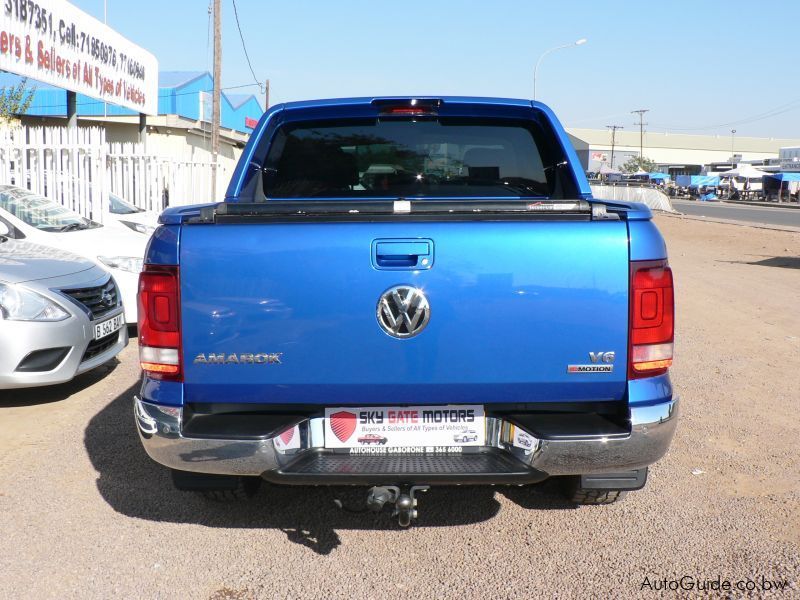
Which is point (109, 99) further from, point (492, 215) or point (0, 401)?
point (492, 215)

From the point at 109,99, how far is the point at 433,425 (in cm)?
1549

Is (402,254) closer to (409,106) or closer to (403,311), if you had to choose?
(403,311)

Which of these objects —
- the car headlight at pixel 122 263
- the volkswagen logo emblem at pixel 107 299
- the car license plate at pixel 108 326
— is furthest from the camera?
the car headlight at pixel 122 263

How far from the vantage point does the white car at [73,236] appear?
26.0 feet

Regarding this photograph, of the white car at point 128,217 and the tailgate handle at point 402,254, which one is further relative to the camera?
the white car at point 128,217

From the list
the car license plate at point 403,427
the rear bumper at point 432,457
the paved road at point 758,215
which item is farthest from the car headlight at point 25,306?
the paved road at point 758,215

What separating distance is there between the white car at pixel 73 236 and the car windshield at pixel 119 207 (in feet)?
12.4

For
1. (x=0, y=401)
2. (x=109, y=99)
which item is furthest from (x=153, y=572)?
(x=109, y=99)

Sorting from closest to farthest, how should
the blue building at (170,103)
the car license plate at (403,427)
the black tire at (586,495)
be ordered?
the car license plate at (403,427) < the black tire at (586,495) < the blue building at (170,103)

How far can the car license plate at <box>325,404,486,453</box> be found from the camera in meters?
3.20

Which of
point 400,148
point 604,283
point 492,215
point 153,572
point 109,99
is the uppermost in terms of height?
point 109,99

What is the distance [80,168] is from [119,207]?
41.0 inches

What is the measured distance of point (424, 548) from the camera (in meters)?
3.69

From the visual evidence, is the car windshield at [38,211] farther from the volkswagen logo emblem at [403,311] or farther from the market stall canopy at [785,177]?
the market stall canopy at [785,177]
